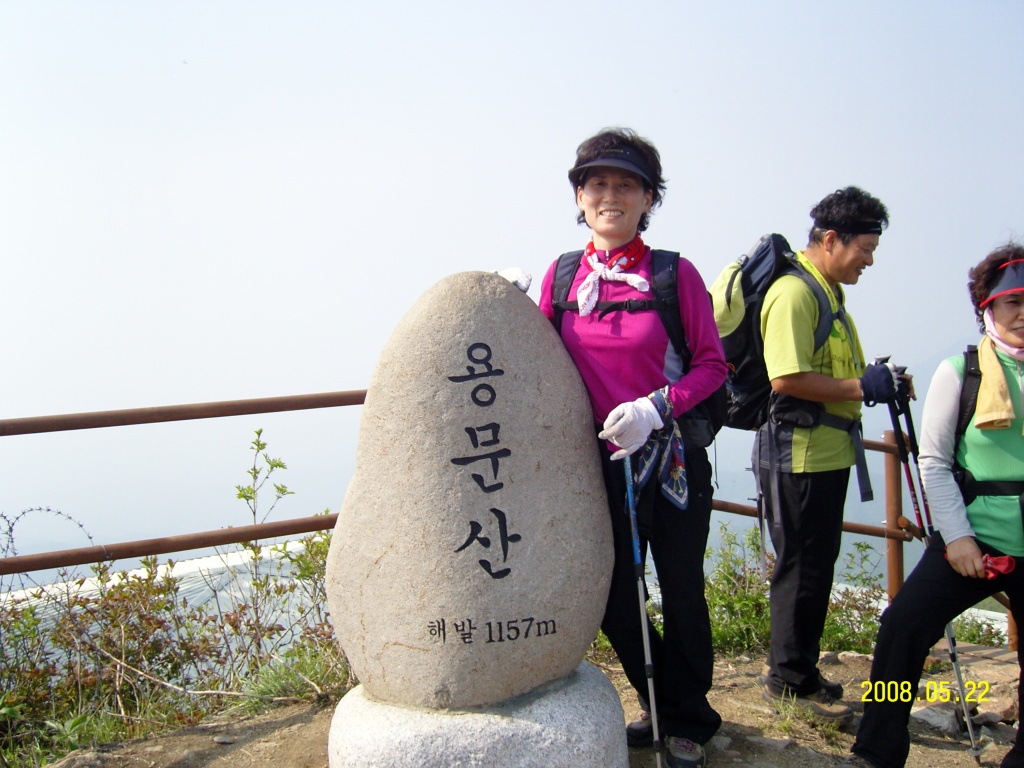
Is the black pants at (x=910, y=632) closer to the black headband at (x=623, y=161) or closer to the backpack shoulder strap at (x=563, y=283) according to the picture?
the backpack shoulder strap at (x=563, y=283)

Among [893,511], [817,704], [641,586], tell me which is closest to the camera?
[641,586]

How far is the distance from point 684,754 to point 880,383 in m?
1.62

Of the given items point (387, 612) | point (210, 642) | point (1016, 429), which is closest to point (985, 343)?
point (1016, 429)

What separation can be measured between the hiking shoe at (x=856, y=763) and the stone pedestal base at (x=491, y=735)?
2.85 ft

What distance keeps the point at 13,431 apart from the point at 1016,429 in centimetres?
382

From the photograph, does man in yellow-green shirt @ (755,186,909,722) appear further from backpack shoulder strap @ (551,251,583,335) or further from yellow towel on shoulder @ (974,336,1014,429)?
backpack shoulder strap @ (551,251,583,335)

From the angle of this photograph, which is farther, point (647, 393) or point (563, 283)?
point (563, 283)

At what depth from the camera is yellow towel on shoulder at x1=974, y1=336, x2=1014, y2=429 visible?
2.86m

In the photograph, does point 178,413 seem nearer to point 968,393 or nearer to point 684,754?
point 684,754

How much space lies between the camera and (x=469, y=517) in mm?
2654

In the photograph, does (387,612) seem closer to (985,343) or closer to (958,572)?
(958,572)

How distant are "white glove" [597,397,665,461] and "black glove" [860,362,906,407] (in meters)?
1.09

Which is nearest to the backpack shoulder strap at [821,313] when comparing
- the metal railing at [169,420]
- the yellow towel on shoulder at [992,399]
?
the yellow towel on shoulder at [992,399]

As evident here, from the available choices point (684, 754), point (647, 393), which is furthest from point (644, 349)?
point (684, 754)
